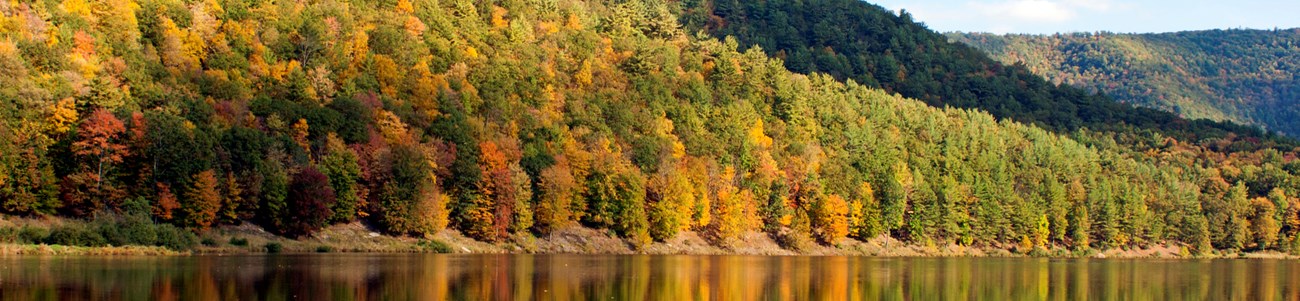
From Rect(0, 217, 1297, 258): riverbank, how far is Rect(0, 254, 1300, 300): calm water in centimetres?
574

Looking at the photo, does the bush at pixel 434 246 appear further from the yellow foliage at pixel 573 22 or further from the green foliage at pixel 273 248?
the yellow foliage at pixel 573 22

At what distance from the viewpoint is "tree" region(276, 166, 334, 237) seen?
105250 mm

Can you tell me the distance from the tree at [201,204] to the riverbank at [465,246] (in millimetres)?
1025

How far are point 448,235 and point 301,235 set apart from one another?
14.7 meters

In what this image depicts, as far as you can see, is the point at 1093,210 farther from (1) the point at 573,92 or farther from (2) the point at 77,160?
(2) the point at 77,160

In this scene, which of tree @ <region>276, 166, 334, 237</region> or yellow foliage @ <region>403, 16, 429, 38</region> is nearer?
tree @ <region>276, 166, 334, 237</region>

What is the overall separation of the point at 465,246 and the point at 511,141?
57.6 ft

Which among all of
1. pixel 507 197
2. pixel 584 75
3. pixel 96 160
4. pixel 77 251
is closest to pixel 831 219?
pixel 584 75

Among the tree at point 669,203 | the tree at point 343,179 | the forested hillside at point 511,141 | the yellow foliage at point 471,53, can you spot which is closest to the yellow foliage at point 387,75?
the forested hillside at point 511,141

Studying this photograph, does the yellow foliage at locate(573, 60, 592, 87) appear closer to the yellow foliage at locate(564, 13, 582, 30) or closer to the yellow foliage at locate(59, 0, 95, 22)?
the yellow foliage at locate(564, 13, 582, 30)

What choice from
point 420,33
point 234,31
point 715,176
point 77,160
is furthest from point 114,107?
point 715,176

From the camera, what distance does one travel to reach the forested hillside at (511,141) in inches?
4038

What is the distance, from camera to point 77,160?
101 m

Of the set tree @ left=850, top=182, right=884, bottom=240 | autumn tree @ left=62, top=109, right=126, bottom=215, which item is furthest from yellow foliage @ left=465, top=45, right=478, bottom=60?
autumn tree @ left=62, top=109, right=126, bottom=215
